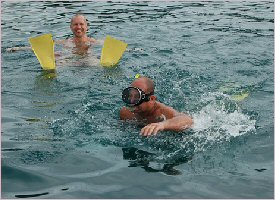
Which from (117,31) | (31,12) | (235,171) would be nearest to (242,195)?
(235,171)

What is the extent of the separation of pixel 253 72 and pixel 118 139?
13.1 ft

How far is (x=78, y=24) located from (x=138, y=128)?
490 cm

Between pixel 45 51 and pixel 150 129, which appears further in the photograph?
pixel 45 51

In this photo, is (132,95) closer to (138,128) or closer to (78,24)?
(138,128)

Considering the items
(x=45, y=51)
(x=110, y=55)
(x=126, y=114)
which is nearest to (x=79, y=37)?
(x=110, y=55)

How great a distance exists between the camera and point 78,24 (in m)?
9.95

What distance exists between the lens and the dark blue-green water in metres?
4.56

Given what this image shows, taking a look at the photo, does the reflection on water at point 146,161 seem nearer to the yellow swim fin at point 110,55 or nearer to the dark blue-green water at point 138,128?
the dark blue-green water at point 138,128

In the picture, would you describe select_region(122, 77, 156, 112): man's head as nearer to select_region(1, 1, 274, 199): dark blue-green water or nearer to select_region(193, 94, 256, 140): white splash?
select_region(1, 1, 274, 199): dark blue-green water

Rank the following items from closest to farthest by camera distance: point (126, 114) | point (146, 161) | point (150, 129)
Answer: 1. point (150, 129)
2. point (146, 161)
3. point (126, 114)

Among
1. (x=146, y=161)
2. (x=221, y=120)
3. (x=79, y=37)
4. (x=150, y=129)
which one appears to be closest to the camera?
(x=150, y=129)

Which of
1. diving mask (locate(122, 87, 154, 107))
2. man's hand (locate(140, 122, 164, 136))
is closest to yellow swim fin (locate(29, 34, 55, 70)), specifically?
diving mask (locate(122, 87, 154, 107))

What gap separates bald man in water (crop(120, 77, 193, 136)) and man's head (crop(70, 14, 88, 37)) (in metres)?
4.46

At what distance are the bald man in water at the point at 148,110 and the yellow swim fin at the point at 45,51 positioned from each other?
10.4ft
